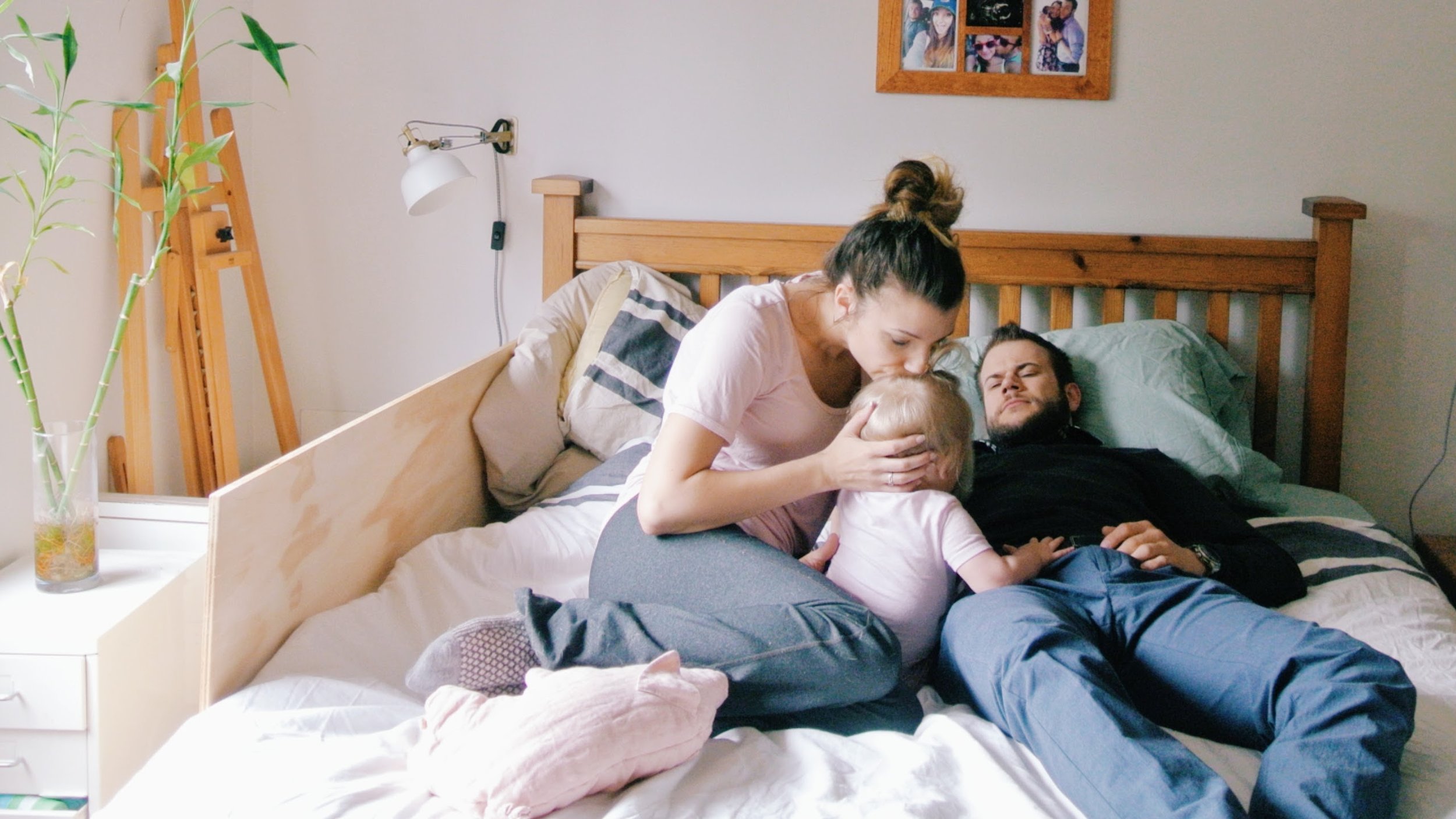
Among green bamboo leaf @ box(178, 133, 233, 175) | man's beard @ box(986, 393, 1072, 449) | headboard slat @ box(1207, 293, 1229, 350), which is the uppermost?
green bamboo leaf @ box(178, 133, 233, 175)

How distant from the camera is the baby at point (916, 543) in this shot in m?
1.48

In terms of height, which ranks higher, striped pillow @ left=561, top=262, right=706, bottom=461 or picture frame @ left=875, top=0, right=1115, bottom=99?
picture frame @ left=875, top=0, right=1115, bottom=99

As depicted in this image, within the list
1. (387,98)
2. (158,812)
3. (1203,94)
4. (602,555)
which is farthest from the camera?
(387,98)

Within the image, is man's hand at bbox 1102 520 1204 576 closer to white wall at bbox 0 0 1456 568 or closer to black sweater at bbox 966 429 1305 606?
black sweater at bbox 966 429 1305 606

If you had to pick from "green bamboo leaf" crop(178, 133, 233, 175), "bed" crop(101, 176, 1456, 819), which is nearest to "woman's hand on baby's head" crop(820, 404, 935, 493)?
"bed" crop(101, 176, 1456, 819)

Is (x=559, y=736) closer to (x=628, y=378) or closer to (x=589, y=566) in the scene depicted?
(x=589, y=566)

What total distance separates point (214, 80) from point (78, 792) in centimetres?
152

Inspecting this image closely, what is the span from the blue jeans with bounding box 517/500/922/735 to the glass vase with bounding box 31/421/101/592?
31.2 inches

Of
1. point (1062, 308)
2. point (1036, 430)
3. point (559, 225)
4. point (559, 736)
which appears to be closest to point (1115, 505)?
point (1036, 430)

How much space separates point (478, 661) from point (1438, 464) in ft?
7.08

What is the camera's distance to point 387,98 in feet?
8.68

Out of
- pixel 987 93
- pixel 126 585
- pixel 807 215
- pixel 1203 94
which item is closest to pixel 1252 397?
pixel 1203 94

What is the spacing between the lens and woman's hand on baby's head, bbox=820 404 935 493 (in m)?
1.44

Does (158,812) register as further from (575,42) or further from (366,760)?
(575,42)
